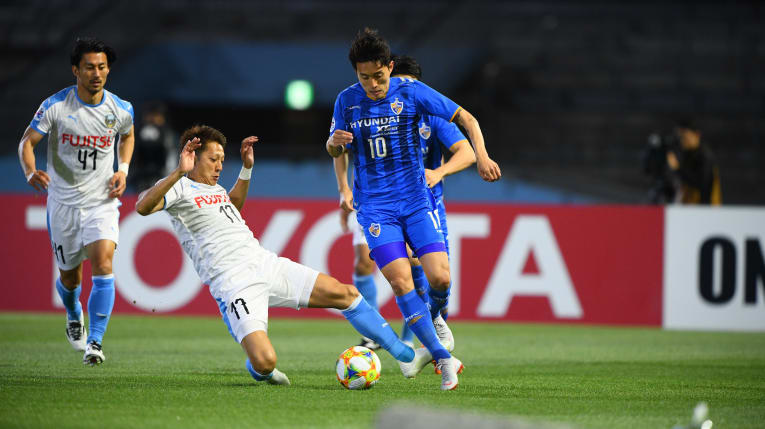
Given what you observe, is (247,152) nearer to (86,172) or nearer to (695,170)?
(86,172)

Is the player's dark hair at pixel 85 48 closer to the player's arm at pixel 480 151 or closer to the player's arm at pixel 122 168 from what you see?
the player's arm at pixel 122 168

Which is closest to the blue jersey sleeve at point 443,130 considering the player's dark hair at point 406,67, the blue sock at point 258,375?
the player's dark hair at point 406,67

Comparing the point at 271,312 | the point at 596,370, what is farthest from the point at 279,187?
the point at 596,370

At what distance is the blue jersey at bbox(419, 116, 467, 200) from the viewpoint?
738 centimetres

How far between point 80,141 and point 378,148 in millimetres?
2319

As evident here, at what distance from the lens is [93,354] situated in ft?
23.8

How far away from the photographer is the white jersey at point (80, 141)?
7469mm

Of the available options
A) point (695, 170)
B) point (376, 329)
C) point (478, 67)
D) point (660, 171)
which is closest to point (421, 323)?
point (376, 329)

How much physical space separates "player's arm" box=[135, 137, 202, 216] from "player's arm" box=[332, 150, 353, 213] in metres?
1.26

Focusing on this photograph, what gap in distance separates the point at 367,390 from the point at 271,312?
6.51 meters

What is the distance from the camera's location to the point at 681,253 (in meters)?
12.0

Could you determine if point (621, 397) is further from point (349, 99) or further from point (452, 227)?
point (452, 227)

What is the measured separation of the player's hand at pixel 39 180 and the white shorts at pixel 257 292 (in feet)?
4.65

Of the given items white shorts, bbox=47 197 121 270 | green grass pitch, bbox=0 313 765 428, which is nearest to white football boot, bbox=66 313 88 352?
green grass pitch, bbox=0 313 765 428
